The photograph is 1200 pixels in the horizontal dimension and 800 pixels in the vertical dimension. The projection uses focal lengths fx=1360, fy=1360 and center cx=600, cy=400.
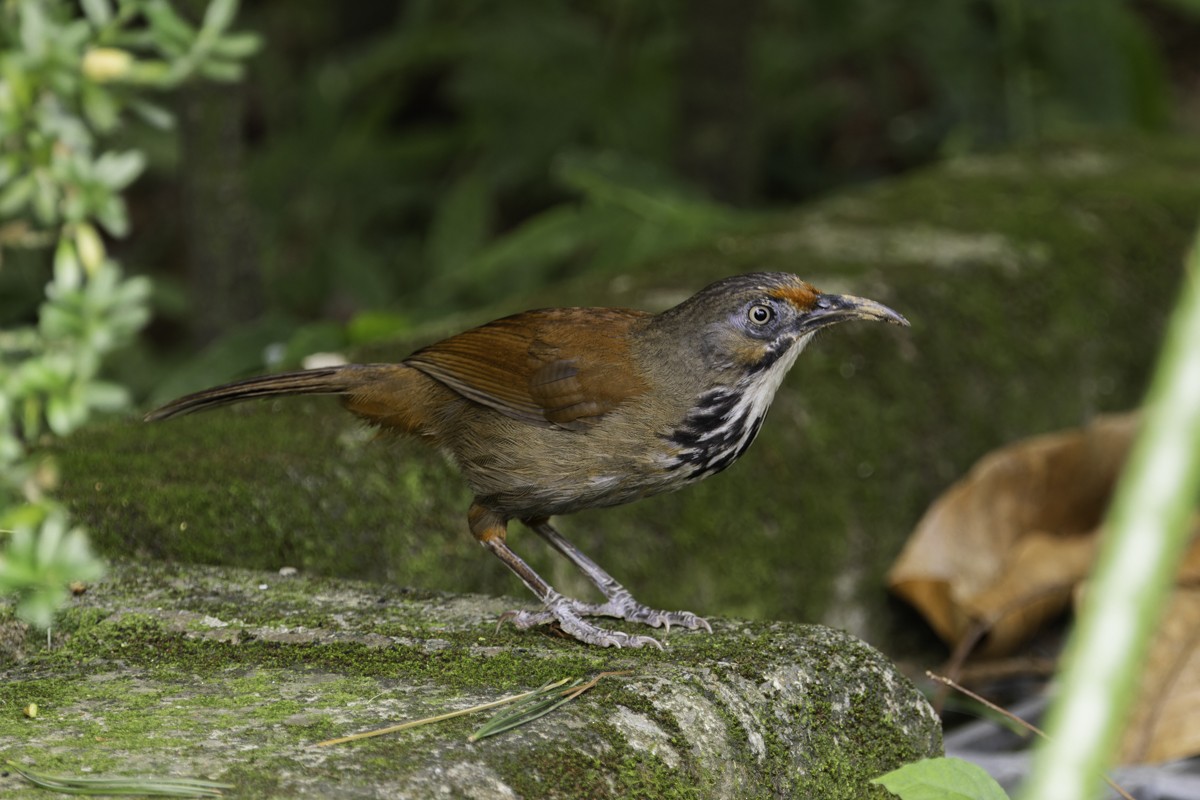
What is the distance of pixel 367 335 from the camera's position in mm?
4129

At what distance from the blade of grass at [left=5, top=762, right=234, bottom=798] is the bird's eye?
157 centimetres

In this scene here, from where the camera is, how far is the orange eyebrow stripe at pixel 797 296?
9.09 ft

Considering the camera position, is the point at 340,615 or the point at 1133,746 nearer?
the point at 340,615

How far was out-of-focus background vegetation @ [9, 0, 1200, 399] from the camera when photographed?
498cm

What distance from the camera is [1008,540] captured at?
148 inches

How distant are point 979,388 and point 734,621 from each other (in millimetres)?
1969

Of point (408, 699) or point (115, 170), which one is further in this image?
point (115, 170)

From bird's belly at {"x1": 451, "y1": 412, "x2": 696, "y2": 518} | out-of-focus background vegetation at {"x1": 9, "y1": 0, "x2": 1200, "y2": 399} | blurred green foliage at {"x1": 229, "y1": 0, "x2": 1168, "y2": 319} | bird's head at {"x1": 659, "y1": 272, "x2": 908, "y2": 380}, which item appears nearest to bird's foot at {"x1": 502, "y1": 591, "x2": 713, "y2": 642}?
bird's belly at {"x1": 451, "y1": 412, "x2": 696, "y2": 518}

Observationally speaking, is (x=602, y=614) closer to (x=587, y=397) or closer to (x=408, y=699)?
(x=587, y=397)

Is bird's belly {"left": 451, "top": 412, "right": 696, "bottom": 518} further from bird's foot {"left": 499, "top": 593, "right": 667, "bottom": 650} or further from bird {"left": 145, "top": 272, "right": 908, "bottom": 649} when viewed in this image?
bird's foot {"left": 499, "top": 593, "right": 667, "bottom": 650}

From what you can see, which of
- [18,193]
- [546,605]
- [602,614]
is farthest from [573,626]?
[18,193]

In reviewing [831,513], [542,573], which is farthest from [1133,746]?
[542,573]

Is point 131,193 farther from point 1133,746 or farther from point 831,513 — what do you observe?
point 1133,746

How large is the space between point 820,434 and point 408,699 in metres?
1.99
